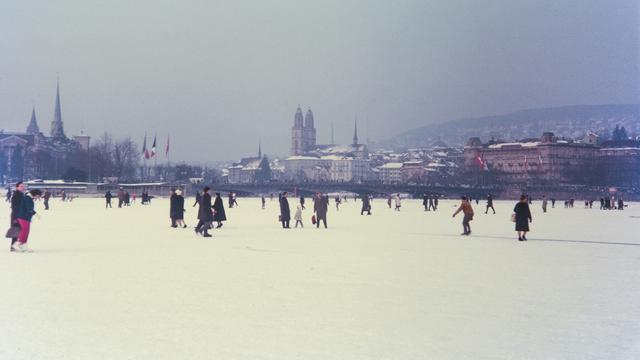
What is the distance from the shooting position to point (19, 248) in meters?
15.8

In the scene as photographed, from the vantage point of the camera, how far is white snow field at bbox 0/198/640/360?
660 centimetres

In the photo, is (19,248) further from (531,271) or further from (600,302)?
(600,302)

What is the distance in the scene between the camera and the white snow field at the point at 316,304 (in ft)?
21.7

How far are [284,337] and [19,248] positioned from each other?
10.5m

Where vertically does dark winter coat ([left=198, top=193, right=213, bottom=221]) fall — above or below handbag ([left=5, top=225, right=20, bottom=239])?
above

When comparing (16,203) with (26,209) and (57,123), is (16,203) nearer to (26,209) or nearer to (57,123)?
(26,209)

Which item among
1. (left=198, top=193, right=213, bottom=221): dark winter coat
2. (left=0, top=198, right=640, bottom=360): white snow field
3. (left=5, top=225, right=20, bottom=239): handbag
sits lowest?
(left=0, top=198, right=640, bottom=360): white snow field

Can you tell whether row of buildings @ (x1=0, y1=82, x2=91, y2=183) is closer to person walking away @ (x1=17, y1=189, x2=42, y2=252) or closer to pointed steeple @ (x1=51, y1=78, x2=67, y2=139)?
pointed steeple @ (x1=51, y1=78, x2=67, y2=139)

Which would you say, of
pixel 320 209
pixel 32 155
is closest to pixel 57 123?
pixel 32 155

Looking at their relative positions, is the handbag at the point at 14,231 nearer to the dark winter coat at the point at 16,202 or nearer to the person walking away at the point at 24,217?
the person walking away at the point at 24,217

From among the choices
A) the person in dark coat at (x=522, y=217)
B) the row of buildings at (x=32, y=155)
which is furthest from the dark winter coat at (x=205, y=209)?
the row of buildings at (x=32, y=155)

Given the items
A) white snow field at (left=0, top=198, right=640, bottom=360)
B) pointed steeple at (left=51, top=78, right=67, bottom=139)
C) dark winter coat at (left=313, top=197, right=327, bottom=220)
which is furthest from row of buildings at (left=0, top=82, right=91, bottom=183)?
white snow field at (left=0, top=198, right=640, bottom=360)

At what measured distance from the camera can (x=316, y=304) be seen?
8.81 meters

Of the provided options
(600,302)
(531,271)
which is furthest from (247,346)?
(531,271)
